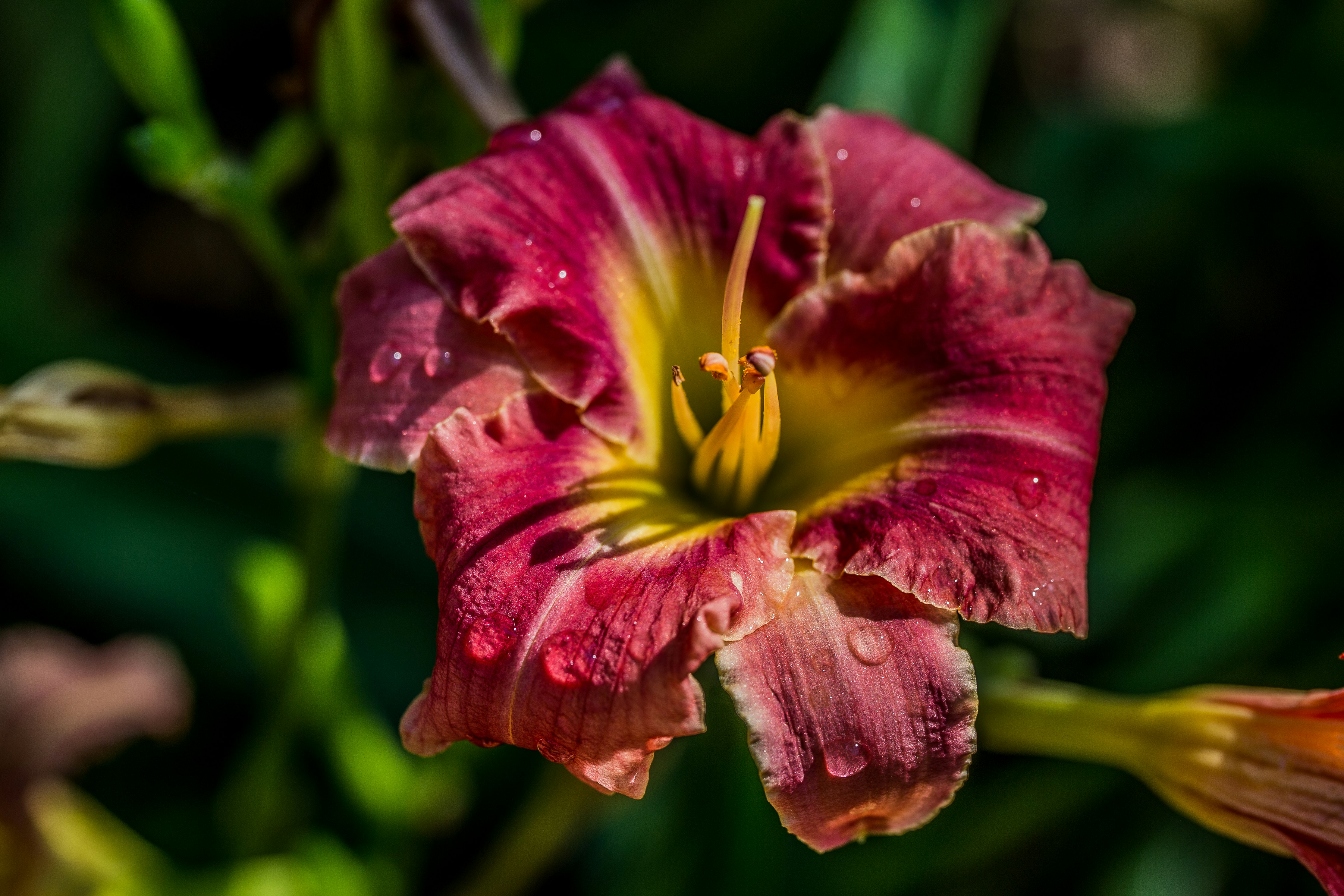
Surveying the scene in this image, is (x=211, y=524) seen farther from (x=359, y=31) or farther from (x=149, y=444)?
(x=359, y=31)

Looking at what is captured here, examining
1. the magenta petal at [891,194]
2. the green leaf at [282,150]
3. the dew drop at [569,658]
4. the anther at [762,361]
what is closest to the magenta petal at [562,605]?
the dew drop at [569,658]

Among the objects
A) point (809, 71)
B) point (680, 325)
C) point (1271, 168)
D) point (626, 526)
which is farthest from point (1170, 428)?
point (626, 526)

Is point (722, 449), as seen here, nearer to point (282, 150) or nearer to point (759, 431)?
point (759, 431)

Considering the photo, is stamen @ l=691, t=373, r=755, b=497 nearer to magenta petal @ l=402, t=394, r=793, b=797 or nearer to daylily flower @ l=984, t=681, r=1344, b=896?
magenta petal @ l=402, t=394, r=793, b=797

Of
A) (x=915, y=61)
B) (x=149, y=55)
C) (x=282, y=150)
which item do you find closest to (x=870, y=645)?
(x=282, y=150)

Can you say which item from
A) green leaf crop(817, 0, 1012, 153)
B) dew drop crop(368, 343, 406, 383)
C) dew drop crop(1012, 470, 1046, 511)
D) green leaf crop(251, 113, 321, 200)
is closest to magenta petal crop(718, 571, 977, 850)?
dew drop crop(1012, 470, 1046, 511)

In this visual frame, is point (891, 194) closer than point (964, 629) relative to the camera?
Yes
